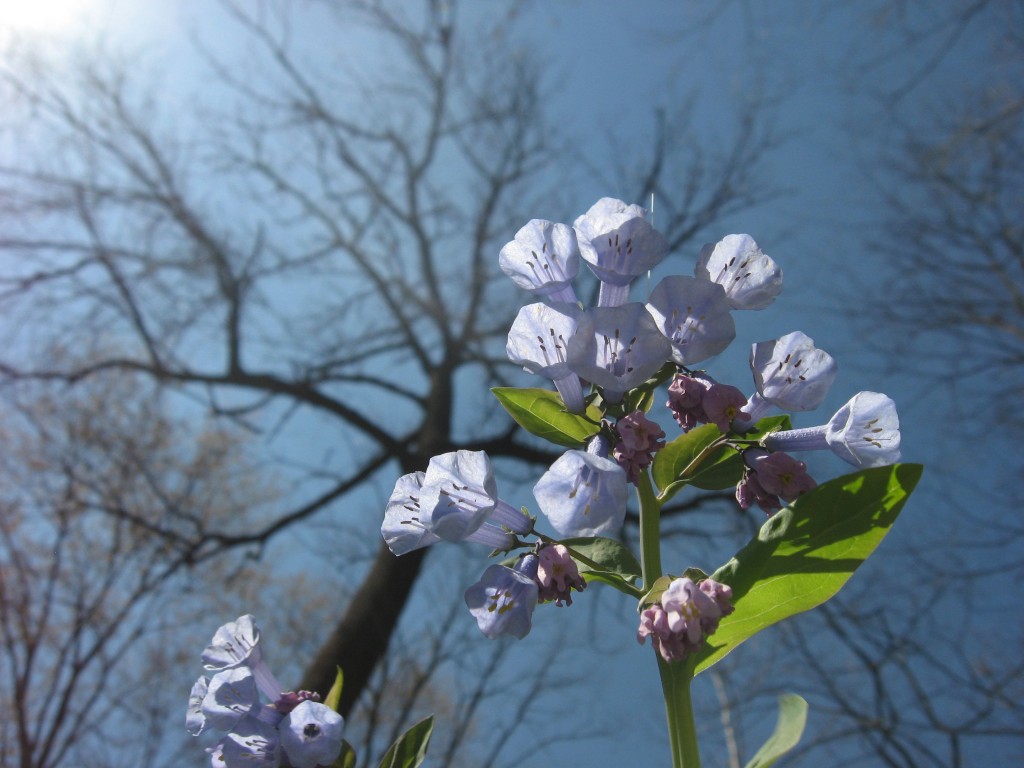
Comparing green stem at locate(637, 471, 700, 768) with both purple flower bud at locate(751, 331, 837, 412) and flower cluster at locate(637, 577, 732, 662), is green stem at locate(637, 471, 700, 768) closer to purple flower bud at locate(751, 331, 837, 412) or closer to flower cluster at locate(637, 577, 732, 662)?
flower cluster at locate(637, 577, 732, 662)

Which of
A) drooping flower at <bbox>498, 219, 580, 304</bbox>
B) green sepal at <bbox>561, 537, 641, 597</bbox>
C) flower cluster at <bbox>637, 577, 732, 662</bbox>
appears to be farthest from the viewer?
drooping flower at <bbox>498, 219, 580, 304</bbox>

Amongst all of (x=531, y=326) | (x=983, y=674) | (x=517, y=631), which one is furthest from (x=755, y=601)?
(x=983, y=674)

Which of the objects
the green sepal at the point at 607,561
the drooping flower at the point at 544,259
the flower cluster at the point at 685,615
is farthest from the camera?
the drooping flower at the point at 544,259

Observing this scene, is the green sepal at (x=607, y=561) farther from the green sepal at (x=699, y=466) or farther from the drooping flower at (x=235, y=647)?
the drooping flower at (x=235, y=647)

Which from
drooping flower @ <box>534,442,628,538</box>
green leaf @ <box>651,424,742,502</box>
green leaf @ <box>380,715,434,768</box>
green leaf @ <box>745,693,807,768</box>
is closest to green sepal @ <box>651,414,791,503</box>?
green leaf @ <box>651,424,742,502</box>

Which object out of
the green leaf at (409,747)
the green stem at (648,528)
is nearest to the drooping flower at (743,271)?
the green stem at (648,528)

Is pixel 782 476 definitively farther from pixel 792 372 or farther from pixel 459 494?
pixel 459 494

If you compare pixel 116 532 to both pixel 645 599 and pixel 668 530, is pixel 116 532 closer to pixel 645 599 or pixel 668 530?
pixel 668 530
